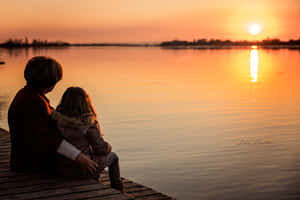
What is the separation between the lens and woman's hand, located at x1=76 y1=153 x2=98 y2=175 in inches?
197

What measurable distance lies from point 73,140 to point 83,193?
30.2 inches

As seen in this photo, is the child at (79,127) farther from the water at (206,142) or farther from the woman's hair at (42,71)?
the water at (206,142)

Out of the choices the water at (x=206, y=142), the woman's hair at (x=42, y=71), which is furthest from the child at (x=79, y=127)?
the water at (x=206, y=142)

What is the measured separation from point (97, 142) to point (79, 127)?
351 millimetres

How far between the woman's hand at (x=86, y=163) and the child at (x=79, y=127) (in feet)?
0.44

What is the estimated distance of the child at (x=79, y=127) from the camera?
4969 mm

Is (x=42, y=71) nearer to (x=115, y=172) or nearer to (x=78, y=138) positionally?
(x=78, y=138)

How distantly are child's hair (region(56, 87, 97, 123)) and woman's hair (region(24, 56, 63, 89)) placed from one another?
0.27 meters

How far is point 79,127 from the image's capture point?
200 inches

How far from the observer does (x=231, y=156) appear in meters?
11.1

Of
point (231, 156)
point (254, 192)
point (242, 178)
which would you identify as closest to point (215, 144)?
point (231, 156)

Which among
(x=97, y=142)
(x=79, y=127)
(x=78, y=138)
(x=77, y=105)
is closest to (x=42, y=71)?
(x=77, y=105)

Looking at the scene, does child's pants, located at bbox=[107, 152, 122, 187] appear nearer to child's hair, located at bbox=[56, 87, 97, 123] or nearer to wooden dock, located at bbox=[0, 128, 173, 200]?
wooden dock, located at bbox=[0, 128, 173, 200]

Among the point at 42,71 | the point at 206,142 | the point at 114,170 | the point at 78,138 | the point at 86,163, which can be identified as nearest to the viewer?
the point at 42,71
